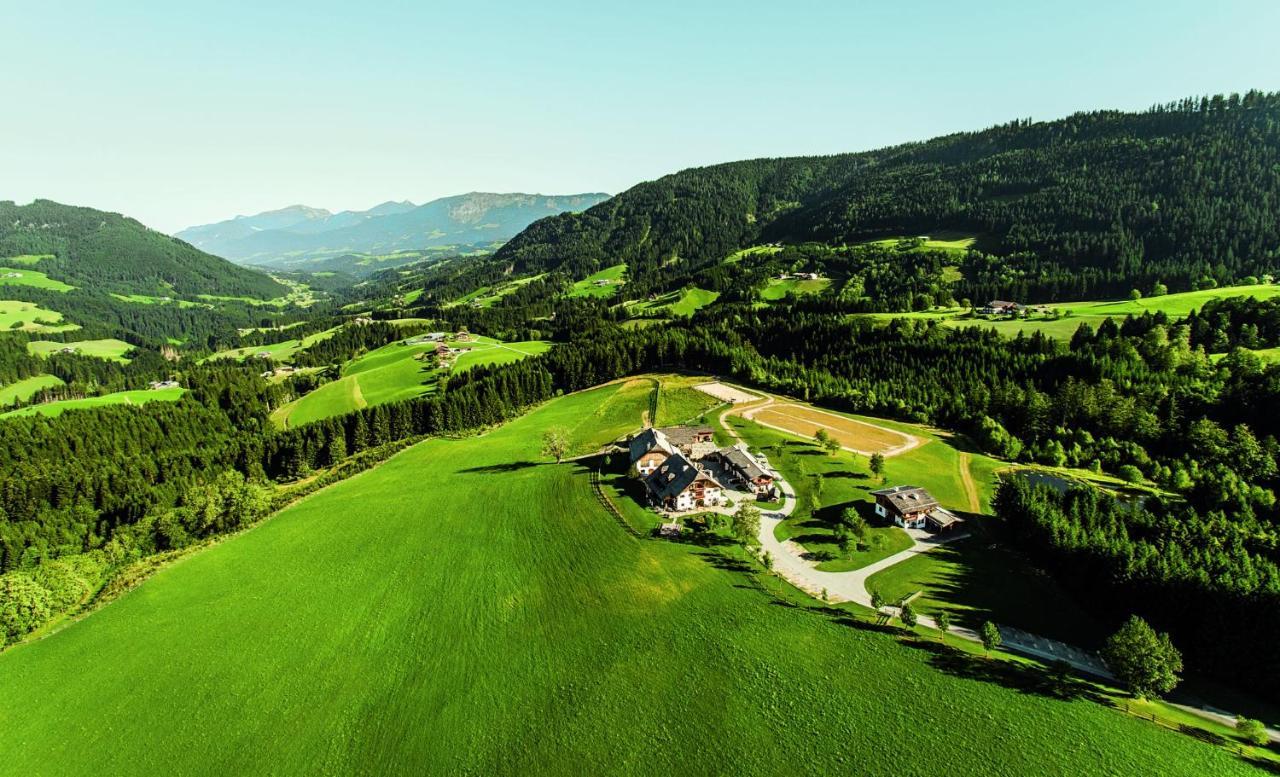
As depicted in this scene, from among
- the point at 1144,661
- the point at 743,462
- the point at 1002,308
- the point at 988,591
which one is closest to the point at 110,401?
the point at 743,462

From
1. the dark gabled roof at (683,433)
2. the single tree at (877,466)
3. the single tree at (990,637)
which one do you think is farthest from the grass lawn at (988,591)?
the dark gabled roof at (683,433)

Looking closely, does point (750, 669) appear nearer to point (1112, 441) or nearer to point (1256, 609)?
point (1256, 609)

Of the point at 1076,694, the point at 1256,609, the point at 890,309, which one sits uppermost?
the point at 890,309

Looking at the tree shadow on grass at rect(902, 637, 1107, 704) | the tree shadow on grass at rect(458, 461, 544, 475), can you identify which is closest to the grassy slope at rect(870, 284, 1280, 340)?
the tree shadow on grass at rect(902, 637, 1107, 704)

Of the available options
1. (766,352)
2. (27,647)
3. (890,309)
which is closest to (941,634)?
(27,647)

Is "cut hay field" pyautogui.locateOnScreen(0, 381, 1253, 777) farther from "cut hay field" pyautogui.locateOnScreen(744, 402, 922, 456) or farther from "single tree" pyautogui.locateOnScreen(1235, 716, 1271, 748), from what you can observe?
"cut hay field" pyautogui.locateOnScreen(744, 402, 922, 456)
